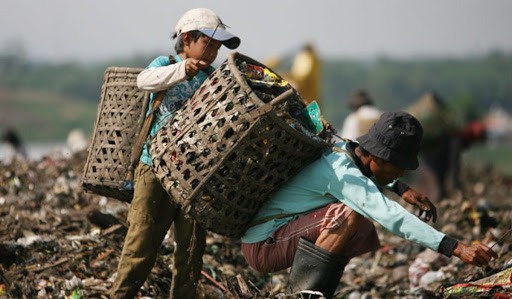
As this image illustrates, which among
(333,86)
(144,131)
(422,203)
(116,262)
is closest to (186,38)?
(144,131)

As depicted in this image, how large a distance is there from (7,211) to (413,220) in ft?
12.6

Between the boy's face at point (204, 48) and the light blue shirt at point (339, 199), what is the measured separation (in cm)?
80

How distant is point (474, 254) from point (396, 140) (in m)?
0.70

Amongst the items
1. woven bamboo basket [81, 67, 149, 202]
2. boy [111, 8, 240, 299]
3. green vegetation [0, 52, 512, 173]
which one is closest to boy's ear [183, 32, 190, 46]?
boy [111, 8, 240, 299]

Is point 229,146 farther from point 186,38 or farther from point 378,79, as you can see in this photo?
point 378,79

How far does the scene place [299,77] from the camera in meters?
19.5

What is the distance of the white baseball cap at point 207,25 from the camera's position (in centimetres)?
445

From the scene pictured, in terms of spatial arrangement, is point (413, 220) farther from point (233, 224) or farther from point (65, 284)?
point (65, 284)

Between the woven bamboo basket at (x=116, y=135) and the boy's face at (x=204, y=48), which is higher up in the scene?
the boy's face at (x=204, y=48)

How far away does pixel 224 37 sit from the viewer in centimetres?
443

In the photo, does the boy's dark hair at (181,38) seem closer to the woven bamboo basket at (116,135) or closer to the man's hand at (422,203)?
the woven bamboo basket at (116,135)

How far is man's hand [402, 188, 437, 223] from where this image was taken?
462 centimetres

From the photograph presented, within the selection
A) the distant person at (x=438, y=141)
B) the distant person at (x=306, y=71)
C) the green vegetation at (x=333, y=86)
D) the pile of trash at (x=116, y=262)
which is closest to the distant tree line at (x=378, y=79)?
the green vegetation at (x=333, y=86)

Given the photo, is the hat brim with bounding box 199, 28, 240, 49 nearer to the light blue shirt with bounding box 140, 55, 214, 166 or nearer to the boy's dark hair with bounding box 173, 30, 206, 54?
the boy's dark hair with bounding box 173, 30, 206, 54
